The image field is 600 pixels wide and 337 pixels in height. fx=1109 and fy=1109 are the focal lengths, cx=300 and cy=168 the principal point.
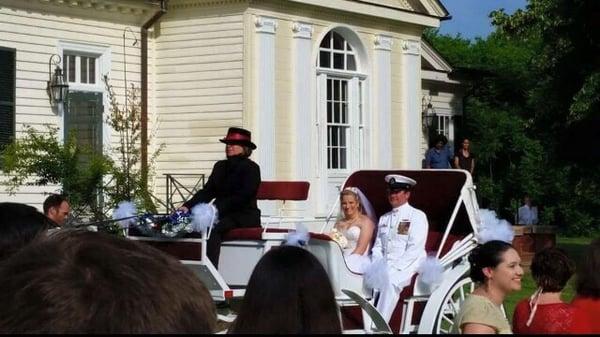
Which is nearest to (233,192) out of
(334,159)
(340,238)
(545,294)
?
(340,238)

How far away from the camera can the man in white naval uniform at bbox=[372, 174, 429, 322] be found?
8844 mm

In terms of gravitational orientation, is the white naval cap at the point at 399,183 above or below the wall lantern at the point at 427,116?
below

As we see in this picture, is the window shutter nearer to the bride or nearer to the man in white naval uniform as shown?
the bride

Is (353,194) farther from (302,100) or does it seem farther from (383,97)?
(383,97)

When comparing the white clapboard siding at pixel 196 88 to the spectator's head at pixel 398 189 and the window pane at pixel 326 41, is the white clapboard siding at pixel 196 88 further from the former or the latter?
the spectator's head at pixel 398 189

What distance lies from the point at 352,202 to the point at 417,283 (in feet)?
5.29

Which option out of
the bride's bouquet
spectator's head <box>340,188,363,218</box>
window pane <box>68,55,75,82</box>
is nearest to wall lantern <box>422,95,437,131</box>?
window pane <box>68,55,75,82</box>

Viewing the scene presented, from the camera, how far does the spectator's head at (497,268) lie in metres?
5.89

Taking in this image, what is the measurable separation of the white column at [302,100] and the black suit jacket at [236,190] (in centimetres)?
994

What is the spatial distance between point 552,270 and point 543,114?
16.3 metres

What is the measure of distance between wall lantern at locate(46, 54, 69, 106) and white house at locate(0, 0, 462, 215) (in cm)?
10

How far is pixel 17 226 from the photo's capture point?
3.57 metres

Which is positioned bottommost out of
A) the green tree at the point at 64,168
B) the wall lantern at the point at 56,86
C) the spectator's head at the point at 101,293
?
the spectator's head at the point at 101,293

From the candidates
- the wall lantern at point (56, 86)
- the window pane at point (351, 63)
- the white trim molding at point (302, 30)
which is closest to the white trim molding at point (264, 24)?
the white trim molding at point (302, 30)
